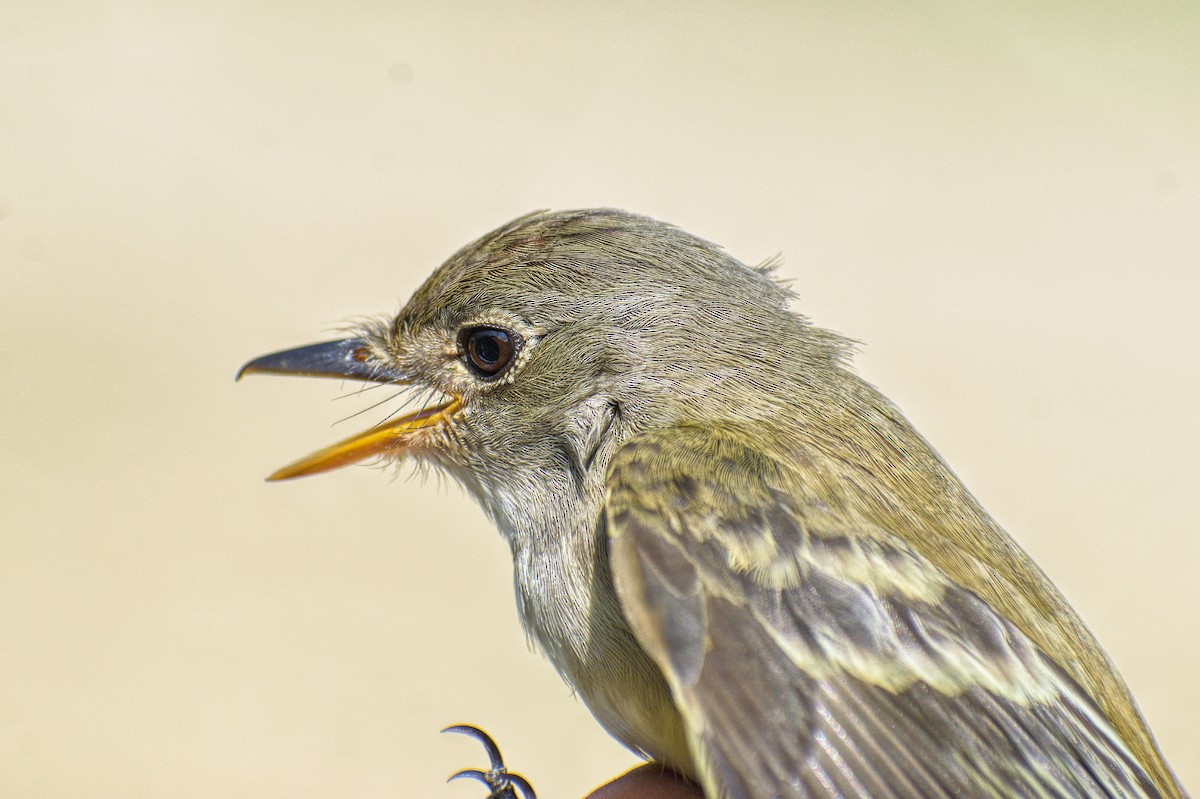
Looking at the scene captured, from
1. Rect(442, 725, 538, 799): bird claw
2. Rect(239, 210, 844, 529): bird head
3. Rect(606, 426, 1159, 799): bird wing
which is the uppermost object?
Rect(239, 210, 844, 529): bird head

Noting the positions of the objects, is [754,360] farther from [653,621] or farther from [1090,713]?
[1090,713]

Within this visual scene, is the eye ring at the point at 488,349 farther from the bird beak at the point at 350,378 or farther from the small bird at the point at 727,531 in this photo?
the bird beak at the point at 350,378

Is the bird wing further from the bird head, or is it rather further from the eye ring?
the eye ring

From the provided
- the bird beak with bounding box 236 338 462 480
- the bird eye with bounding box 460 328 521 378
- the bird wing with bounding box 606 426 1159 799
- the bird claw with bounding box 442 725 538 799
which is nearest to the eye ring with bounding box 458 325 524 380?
the bird eye with bounding box 460 328 521 378

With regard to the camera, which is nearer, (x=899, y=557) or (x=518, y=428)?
(x=899, y=557)

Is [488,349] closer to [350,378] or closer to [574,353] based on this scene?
[574,353]

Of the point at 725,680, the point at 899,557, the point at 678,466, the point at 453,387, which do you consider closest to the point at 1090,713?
the point at 899,557

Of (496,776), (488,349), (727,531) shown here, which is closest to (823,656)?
(727,531)

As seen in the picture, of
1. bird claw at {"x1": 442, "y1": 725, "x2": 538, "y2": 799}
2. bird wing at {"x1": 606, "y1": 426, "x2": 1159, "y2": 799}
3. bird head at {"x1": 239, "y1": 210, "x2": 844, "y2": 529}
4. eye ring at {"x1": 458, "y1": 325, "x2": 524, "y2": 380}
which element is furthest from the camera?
bird claw at {"x1": 442, "y1": 725, "x2": 538, "y2": 799}
